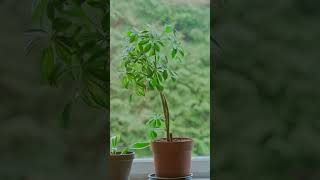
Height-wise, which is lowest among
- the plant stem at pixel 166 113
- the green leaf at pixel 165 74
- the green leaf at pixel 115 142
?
the green leaf at pixel 115 142

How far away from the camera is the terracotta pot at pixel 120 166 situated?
59.4 inches

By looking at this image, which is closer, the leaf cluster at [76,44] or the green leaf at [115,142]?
the leaf cluster at [76,44]

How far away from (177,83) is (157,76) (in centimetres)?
23

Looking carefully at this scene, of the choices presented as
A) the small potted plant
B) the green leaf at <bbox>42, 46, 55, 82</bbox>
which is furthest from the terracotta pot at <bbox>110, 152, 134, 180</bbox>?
the green leaf at <bbox>42, 46, 55, 82</bbox>

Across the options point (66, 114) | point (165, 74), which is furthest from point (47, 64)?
point (165, 74)

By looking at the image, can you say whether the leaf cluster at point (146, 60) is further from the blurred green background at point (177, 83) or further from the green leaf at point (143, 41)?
the blurred green background at point (177, 83)

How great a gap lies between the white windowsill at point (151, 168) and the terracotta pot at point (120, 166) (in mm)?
159

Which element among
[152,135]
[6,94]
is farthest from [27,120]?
[152,135]

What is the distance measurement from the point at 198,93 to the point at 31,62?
2.22 ft
